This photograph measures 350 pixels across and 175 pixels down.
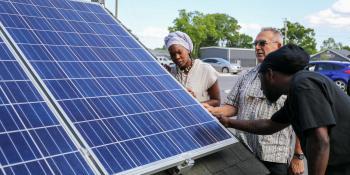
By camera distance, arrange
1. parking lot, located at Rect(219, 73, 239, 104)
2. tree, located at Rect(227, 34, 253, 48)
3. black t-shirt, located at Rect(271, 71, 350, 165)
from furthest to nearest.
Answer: tree, located at Rect(227, 34, 253, 48), parking lot, located at Rect(219, 73, 239, 104), black t-shirt, located at Rect(271, 71, 350, 165)

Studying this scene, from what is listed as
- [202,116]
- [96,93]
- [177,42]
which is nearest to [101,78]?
[96,93]

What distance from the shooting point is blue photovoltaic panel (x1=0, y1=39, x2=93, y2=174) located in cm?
240

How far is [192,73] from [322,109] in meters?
2.30

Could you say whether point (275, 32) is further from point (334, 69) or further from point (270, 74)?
point (334, 69)

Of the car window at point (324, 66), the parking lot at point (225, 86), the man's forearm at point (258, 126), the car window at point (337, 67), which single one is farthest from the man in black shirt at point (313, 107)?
the car window at point (337, 67)

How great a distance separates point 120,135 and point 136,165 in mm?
286

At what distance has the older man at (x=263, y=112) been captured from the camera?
3990 millimetres

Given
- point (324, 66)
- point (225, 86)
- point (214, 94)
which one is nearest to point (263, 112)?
point (214, 94)

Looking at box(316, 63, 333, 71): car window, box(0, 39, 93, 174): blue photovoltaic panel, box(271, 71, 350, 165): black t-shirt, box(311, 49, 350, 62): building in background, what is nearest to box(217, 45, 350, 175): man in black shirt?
box(271, 71, 350, 165): black t-shirt

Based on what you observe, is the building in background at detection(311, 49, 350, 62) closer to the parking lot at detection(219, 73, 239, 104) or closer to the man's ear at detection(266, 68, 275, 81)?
the parking lot at detection(219, 73, 239, 104)

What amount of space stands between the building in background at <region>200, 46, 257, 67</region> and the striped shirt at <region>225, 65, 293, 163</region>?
71.5m

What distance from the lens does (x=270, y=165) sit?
404cm

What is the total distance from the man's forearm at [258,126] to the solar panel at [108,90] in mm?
144

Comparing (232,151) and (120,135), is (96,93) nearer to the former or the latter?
(120,135)
